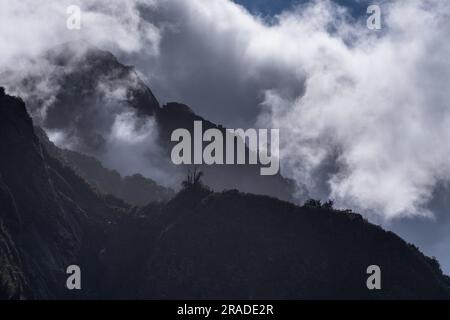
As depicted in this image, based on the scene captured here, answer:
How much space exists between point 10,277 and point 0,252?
31.2 ft
